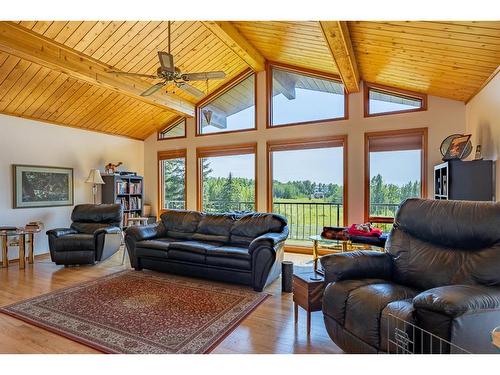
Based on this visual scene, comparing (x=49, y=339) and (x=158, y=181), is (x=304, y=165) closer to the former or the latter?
(x=158, y=181)

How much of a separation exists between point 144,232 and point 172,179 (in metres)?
2.75

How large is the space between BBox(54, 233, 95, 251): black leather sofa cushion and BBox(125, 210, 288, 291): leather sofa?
0.64 m

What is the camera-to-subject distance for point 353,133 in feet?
A: 16.4

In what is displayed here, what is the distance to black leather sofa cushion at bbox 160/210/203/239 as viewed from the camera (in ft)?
14.6

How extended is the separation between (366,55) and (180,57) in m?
2.86

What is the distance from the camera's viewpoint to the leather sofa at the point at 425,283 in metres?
1.48

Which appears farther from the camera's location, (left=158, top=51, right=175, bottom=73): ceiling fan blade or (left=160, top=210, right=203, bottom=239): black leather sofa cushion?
(left=160, top=210, right=203, bottom=239): black leather sofa cushion

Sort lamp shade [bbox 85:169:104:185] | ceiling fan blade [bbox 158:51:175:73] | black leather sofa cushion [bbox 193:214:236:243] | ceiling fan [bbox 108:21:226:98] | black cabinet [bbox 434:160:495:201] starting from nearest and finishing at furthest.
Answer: ceiling fan blade [bbox 158:51:175:73], ceiling fan [bbox 108:21:226:98], black cabinet [bbox 434:160:495:201], black leather sofa cushion [bbox 193:214:236:243], lamp shade [bbox 85:169:104:185]

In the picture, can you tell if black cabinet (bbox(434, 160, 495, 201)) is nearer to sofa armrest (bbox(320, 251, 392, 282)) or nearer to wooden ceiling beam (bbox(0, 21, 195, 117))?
sofa armrest (bbox(320, 251, 392, 282))

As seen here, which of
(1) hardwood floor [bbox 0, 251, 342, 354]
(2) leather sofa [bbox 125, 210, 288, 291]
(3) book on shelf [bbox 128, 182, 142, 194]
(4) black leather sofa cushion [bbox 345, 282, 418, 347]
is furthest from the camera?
(3) book on shelf [bbox 128, 182, 142, 194]

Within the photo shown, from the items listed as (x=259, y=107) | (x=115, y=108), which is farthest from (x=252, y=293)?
(x=115, y=108)

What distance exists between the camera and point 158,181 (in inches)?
275

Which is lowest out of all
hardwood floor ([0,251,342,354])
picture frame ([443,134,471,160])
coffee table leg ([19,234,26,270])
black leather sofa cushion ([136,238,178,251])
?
hardwood floor ([0,251,342,354])

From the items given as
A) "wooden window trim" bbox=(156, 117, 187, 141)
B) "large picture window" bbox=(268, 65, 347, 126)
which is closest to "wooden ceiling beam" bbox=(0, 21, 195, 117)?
"wooden window trim" bbox=(156, 117, 187, 141)
